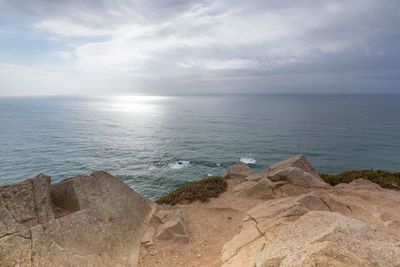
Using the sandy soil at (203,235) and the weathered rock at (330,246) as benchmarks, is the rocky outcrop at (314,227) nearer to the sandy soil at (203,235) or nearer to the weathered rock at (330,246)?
the weathered rock at (330,246)

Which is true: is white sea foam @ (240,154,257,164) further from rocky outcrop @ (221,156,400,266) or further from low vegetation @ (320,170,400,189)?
rocky outcrop @ (221,156,400,266)

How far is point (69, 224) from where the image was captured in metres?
12.1

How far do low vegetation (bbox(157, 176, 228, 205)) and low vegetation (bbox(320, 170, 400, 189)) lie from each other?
11.3m

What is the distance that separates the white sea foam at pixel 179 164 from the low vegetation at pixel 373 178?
3650 cm

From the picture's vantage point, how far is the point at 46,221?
1177 centimetres

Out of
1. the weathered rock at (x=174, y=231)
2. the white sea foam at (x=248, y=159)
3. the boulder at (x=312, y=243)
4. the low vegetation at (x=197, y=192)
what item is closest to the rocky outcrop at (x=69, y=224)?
the weathered rock at (x=174, y=231)

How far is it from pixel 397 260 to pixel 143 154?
67123mm

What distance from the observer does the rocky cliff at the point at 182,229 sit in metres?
8.98

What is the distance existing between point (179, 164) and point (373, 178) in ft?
137

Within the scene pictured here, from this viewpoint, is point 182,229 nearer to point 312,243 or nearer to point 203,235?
point 203,235

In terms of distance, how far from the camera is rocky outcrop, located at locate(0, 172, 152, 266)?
35.4 feet

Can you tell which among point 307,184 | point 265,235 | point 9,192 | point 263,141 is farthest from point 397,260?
point 263,141

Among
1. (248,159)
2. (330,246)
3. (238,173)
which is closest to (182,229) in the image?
(330,246)

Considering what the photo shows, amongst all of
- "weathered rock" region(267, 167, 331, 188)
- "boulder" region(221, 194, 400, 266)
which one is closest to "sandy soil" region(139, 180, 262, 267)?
"boulder" region(221, 194, 400, 266)
